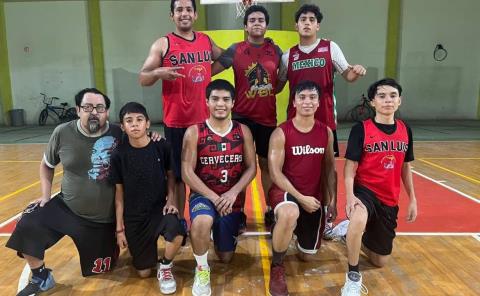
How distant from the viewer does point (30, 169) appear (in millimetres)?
6699

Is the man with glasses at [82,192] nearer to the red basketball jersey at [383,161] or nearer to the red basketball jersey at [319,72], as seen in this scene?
the red basketball jersey at [319,72]

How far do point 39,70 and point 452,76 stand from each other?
14.1m

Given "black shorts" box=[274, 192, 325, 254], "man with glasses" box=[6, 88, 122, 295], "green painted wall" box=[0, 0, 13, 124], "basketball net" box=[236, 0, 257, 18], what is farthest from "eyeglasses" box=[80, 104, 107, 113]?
"green painted wall" box=[0, 0, 13, 124]

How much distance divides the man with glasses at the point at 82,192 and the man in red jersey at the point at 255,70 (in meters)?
1.15

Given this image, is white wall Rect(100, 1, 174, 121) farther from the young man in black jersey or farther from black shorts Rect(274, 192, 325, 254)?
black shorts Rect(274, 192, 325, 254)

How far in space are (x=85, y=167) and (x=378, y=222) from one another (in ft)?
7.23

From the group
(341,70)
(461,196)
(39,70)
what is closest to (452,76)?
(461,196)

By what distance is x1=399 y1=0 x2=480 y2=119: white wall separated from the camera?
12898mm

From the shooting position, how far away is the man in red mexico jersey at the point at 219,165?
2.87 metres

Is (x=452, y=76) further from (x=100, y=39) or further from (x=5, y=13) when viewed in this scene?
(x=5, y=13)

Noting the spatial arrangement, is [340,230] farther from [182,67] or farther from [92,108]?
[92,108]

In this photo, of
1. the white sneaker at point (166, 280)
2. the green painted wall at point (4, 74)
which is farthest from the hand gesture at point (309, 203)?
the green painted wall at point (4, 74)

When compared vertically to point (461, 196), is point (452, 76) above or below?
above

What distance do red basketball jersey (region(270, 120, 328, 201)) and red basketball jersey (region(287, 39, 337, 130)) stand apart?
0.46m
